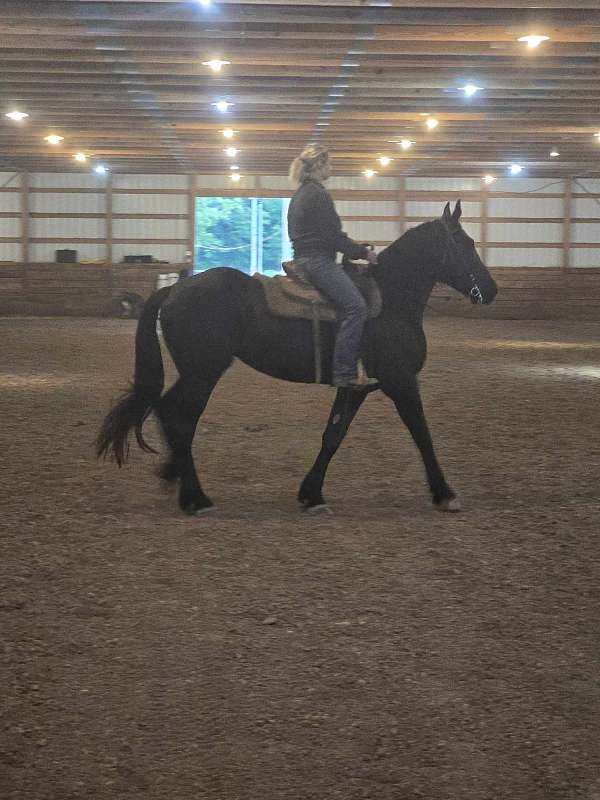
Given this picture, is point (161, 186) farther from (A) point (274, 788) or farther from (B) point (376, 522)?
(A) point (274, 788)

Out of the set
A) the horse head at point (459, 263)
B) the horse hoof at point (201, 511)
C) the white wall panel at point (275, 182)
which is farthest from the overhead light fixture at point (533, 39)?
the white wall panel at point (275, 182)

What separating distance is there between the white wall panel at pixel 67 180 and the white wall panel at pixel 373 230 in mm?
7337

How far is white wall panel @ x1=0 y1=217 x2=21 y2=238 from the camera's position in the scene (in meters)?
31.2

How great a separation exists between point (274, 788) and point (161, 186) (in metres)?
30.0

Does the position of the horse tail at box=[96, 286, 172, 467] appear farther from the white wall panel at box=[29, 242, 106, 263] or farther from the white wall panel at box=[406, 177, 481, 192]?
the white wall panel at box=[406, 177, 481, 192]

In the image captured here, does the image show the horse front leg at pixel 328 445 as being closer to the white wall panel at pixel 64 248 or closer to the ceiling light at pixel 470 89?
the ceiling light at pixel 470 89

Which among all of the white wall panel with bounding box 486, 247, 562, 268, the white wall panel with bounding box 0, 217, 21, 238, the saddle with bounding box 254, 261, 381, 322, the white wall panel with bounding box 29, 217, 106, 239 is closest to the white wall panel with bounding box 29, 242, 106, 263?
the white wall panel with bounding box 29, 217, 106, 239

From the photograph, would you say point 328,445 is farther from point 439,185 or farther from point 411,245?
point 439,185

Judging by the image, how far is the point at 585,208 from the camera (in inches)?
1247

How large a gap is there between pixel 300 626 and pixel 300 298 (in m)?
2.59

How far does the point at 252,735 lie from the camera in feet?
10.8

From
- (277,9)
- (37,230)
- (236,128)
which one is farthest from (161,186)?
(277,9)

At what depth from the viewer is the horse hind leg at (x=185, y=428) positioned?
6301 millimetres

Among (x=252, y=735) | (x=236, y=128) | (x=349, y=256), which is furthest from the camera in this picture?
(x=236, y=128)
